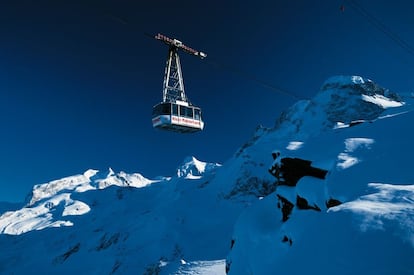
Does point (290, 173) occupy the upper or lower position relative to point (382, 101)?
lower

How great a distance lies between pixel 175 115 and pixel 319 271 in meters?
19.1

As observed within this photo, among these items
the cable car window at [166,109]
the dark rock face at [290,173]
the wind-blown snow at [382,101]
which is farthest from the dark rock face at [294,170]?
the wind-blown snow at [382,101]

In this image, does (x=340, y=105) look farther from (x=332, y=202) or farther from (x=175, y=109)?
(x=332, y=202)

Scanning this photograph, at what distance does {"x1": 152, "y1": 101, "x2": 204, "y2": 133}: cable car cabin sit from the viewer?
2819cm

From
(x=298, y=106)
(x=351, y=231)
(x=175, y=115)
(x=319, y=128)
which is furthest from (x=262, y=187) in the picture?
(x=351, y=231)

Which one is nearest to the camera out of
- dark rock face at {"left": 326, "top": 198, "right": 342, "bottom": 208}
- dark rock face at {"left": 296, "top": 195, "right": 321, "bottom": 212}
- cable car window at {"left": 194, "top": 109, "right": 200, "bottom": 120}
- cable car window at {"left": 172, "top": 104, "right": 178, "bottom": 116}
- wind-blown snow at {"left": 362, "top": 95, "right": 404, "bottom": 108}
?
dark rock face at {"left": 326, "top": 198, "right": 342, "bottom": 208}

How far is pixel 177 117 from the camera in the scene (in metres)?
28.5

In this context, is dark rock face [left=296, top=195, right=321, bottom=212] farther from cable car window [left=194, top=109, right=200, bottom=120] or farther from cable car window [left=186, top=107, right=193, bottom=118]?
cable car window [left=194, top=109, right=200, bottom=120]

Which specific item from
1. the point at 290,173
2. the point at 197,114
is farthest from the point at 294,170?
the point at 197,114

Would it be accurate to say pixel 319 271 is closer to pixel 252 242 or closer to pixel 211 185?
pixel 252 242

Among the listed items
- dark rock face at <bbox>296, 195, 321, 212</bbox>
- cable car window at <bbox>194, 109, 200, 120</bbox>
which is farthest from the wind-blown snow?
dark rock face at <bbox>296, 195, 321, 212</bbox>

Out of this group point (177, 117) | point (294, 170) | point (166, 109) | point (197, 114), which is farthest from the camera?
point (197, 114)

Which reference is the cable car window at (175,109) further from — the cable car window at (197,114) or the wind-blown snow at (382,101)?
the wind-blown snow at (382,101)

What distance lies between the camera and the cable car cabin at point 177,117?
28.2 metres
